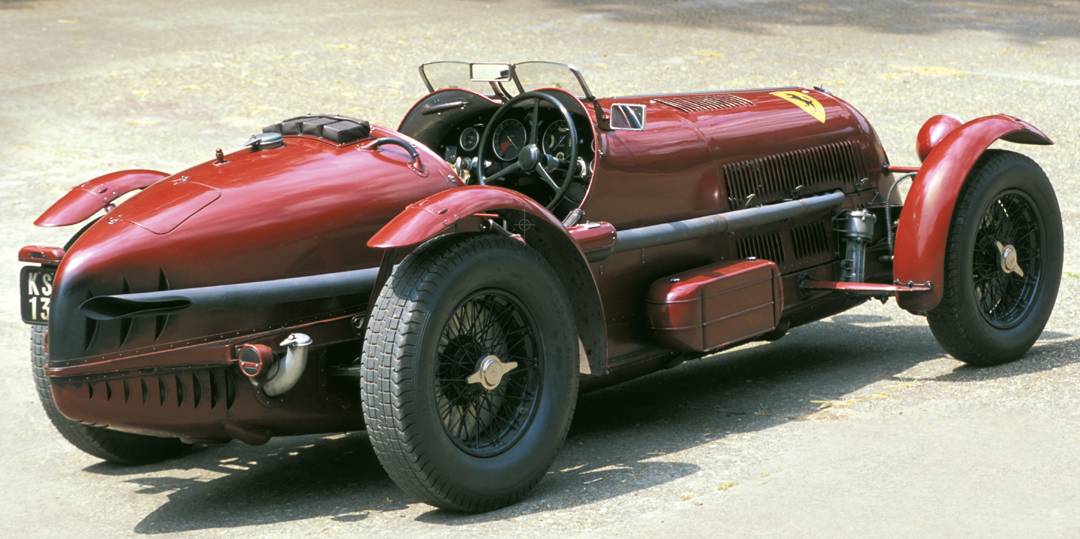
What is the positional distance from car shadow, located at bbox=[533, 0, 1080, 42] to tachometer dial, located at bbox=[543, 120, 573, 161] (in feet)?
37.7

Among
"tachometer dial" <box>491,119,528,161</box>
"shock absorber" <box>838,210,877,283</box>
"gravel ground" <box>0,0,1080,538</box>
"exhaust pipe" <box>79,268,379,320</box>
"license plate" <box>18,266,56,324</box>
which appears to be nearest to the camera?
"exhaust pipe" <box>79,268,379,320</box>

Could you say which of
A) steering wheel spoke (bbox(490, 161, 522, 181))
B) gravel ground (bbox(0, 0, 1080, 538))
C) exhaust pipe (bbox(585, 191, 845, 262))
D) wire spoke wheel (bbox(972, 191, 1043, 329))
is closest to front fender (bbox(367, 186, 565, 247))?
exhaust pipe (bbox(585, 191, 845, 262))

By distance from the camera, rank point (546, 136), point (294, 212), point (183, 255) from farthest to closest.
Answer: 1. point (546, 136)
2. point (294, 212)
3. point (183, 255)

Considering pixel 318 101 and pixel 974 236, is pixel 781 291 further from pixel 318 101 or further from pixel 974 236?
pixel 318 101

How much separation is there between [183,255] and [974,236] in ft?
12.2

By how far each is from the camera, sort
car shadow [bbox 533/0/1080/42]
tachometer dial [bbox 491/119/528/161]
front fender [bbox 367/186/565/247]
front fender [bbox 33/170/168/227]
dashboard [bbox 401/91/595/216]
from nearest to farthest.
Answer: front fender [bbox 367/186/565/247], front fender [bbox 33/170/168/227], dashboard [bbox 401/91/595/216], tachometer dial [bbox 491/119/528/161], car shadow [bbox 533/0/1080/42]

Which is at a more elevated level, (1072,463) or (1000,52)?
(1000,52)

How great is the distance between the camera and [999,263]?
5461mm

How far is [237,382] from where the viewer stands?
3738 millimetres

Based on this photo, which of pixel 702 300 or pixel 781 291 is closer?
pixel 702 300

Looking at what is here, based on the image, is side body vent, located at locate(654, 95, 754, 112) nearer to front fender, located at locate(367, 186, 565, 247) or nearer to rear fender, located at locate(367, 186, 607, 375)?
rear fender, located at locate(367, 186, 607, 375)

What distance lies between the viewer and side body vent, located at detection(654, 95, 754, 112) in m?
5.37

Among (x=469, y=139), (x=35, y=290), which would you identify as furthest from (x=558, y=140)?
(x=35, y=290)

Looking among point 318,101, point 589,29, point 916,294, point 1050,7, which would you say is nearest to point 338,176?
point 916,294
